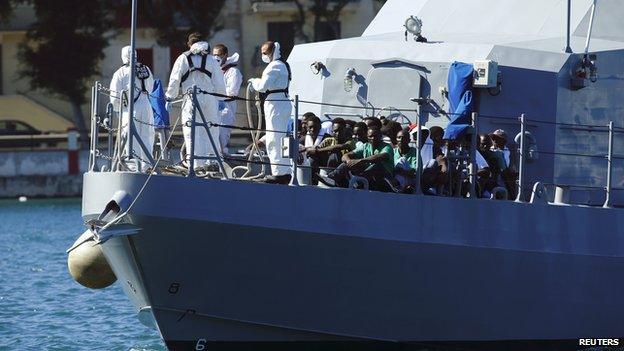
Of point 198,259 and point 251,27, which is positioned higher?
point 251,27

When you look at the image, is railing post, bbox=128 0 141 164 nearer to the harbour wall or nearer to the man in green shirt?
the man in green shirt

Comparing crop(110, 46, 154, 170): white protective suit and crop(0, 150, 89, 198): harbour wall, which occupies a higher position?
crop(110, 46, 154, 170): white protective suit

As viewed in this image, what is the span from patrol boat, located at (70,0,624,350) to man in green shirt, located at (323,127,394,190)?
235 millimetres

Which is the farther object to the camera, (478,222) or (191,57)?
(191,57)

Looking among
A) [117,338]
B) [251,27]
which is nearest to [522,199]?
[117,338]

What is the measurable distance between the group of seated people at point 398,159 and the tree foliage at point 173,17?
43767mm

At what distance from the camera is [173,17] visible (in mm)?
61781

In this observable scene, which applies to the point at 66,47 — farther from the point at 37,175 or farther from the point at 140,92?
the point at 140,92

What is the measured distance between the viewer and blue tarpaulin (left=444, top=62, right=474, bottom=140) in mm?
17578

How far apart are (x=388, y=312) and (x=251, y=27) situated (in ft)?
156

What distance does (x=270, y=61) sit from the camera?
18.2m

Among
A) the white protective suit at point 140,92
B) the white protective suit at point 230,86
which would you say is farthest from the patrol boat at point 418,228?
the white protective suit at point 140,92

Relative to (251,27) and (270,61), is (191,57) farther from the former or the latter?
(251,27)

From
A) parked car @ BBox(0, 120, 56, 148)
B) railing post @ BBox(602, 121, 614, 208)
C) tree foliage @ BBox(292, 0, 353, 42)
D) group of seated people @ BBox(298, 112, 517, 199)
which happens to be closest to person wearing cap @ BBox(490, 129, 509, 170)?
group of seated people @ BBox(298, 112, 517, 199)
